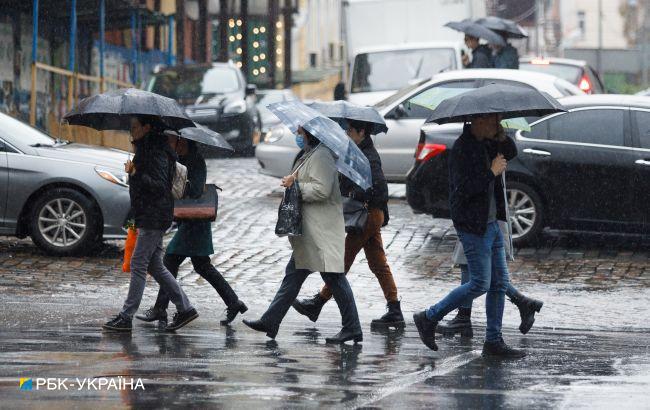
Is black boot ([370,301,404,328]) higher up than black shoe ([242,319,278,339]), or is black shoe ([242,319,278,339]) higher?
black shoe ([242,319,278,339])

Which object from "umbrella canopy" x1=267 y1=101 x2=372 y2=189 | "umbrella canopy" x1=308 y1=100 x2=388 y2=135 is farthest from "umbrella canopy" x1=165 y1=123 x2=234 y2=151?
"umbrella canopy" x1=267 y1=101 x2=372 y2=189

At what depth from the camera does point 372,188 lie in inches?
403

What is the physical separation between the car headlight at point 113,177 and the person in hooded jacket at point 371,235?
3.67 metres

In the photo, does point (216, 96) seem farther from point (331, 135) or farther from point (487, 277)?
point (487, 277)

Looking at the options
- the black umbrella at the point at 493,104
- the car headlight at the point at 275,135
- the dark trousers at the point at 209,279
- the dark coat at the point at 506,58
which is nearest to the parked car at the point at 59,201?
the dark trousers at the point at 209,279

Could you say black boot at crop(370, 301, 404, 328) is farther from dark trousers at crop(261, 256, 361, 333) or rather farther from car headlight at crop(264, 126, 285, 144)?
car headlight at crop(264, 126, 285, 144)

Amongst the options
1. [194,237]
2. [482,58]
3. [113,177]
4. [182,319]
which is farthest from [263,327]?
[482,58]

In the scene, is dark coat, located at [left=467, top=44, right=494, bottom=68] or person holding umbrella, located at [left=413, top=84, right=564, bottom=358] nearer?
person holding umbrella, located at [left=413, top=84, right=564, bottom=358]

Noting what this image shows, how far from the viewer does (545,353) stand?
9289 millimetres

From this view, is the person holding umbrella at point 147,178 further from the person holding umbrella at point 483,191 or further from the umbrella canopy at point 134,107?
the person holding umbrella at point 483,191

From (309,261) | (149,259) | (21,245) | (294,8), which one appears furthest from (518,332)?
(294,8)

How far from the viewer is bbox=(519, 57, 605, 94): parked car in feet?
75.1

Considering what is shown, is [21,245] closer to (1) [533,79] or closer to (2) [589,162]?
(2) [589,162]

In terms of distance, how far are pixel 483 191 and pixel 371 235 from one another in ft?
5.81
